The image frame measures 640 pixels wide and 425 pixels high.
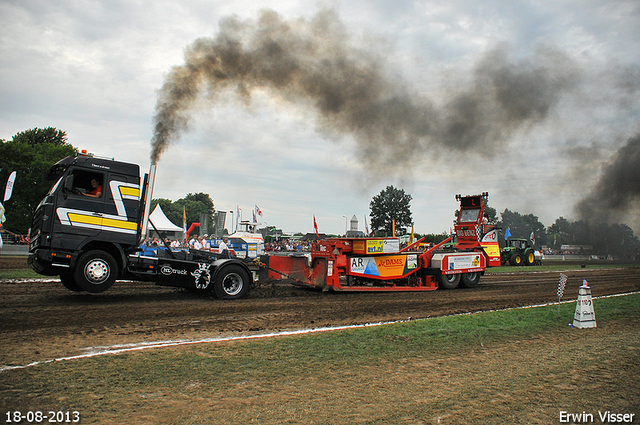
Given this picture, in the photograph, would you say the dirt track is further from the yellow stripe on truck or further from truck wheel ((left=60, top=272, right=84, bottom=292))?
the yellow stripe on truck

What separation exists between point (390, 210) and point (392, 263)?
54558 mm

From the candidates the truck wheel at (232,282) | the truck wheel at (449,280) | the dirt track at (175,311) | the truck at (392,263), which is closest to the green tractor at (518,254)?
the truck at (392,263)

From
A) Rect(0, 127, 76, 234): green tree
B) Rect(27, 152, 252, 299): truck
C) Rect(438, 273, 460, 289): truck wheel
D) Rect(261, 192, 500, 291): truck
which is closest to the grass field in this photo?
Rect(27, 152, 252, 299): truck

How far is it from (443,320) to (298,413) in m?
4.94

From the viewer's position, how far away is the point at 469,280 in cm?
1466

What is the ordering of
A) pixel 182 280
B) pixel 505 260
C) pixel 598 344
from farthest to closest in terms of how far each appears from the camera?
1. pixel 505 260
2. pixel 182 280
3. pixel 598 344

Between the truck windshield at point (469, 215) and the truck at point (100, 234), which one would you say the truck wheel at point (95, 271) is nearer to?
the truck at point (100, 234)

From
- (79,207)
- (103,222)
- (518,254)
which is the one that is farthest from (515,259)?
(79,207)

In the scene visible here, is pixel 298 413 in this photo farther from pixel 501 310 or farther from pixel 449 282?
pixel 449 282

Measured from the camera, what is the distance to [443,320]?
303 inches

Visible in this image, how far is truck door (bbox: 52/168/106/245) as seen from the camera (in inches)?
337

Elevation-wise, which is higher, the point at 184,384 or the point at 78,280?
the point at 78,280

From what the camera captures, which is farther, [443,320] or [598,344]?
[443,320]

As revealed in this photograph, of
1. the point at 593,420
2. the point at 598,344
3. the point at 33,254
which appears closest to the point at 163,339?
the point at 33,254
